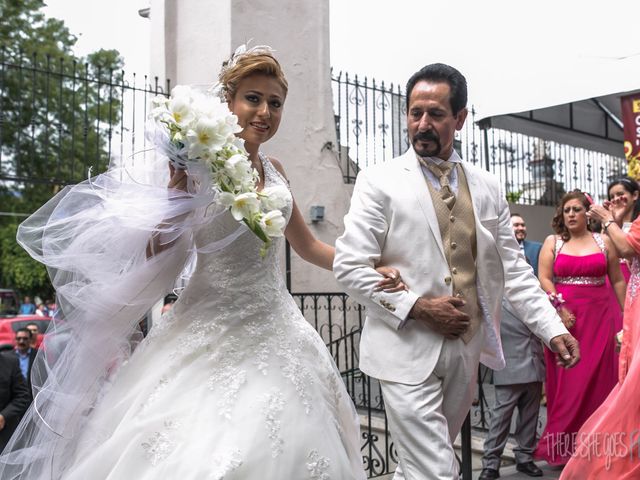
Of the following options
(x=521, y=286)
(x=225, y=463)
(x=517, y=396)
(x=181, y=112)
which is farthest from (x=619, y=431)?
(x=181, y=112)

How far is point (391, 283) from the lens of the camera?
10.00 ft

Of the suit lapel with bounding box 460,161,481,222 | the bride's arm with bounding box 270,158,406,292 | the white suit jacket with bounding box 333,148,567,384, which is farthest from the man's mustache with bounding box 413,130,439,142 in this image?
the bride's arm with bounding box 270,158,406,292

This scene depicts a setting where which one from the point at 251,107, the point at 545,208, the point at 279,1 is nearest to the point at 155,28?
the point at 279,1

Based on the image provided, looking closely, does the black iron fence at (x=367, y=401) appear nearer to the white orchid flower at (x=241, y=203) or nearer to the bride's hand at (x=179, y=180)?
the white orchid flower at (x=241, y=203)

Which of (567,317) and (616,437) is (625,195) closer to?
(567,317)

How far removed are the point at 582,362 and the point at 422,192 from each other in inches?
124

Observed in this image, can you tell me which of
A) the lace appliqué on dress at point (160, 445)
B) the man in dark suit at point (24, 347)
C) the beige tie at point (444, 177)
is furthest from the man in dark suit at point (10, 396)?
the beige tie at point (444, 177)

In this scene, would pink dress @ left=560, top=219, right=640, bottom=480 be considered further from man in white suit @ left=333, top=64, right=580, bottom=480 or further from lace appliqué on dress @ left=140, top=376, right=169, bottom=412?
lace appliqué on dress @ left=140, top=376, right=169, bottom=412

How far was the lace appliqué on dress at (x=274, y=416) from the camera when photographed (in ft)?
8.77

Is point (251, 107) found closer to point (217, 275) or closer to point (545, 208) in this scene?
point (217, 275)

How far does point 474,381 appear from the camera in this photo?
3236mm

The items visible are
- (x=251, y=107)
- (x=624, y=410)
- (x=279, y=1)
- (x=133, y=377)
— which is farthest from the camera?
(x=279, y=1)

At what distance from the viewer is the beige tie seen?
322 centimetres

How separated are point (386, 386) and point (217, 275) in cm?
84
